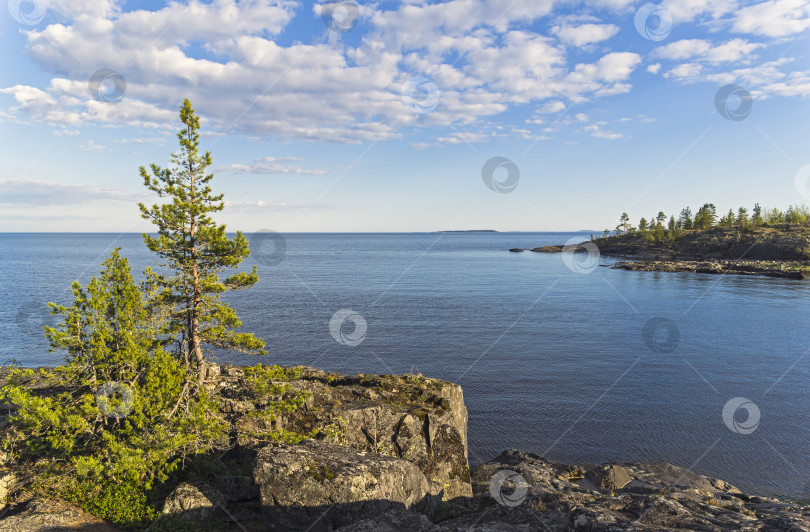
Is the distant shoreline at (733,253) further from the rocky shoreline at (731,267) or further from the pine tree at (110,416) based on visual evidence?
the pine tree at (110,416)

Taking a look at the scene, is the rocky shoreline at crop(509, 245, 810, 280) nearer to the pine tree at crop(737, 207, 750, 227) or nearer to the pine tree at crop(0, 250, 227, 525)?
the pine tree at crop(737, 207, 750, 227)

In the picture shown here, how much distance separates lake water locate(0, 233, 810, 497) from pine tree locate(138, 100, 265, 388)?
70.1ft

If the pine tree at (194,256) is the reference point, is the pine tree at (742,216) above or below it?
above

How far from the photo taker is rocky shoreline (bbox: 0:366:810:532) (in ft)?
44.8

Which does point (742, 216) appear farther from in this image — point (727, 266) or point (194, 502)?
point (194, 502)

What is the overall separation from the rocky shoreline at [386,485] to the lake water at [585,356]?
493 cm

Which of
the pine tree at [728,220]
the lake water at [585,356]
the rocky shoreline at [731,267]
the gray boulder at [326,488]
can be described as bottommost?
the lake water at [585,356]

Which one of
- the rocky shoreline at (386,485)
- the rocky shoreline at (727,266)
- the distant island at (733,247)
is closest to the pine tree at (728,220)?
the distant island at (733,247)

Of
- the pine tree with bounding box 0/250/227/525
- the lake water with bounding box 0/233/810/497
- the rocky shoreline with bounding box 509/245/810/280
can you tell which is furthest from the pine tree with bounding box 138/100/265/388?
the rocky shoreline with bounding box 509/245/810/280

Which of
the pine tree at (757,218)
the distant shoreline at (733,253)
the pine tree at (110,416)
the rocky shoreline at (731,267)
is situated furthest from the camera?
the pine tree at (757,218)

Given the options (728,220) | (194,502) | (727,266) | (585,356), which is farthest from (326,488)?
(728,220)

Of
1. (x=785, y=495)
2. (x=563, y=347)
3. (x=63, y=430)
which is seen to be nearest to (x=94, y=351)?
(x=63, y=430)

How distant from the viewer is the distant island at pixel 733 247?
426 feet

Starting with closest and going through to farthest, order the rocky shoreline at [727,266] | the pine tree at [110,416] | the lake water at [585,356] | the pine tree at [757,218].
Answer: the pine tree at [110,416]
the lake water at [585,356]
the rocky shoreline at [727,266]
the pine tree at [757,218]
